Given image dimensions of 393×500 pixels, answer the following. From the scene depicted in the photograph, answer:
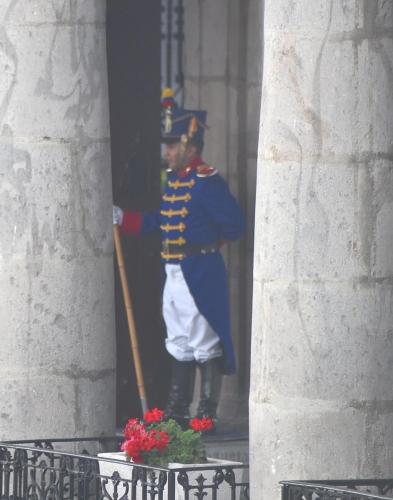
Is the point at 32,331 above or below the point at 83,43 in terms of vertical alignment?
below

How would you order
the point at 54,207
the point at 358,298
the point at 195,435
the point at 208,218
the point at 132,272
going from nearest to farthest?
the point at 358,298, the point at 195,435, the point at 54,207, the point at 208,218, the point at 132,272

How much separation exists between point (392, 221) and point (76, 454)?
104 inches

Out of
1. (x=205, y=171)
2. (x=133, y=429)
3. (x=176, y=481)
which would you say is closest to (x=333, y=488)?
(x=176, y=481)

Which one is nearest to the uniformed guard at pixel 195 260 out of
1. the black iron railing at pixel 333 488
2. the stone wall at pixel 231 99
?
the stone wall at pixel 231 99

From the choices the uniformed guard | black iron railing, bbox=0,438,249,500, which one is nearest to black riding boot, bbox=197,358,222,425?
the uniformed guard

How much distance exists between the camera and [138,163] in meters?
17.3

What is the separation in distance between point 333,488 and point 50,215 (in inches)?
136

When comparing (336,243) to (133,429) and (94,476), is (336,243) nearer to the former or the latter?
(133,429)

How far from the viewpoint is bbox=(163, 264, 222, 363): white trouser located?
16.2m

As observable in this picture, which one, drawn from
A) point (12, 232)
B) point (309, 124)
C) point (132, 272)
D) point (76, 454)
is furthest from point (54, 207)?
point (132, 272)

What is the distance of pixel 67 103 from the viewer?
1352cm

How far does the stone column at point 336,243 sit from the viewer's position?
37.1ft

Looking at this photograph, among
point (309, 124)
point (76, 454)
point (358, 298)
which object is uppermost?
point (309, 124)

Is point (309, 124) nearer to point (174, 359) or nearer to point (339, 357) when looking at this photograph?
point (339, 357)
